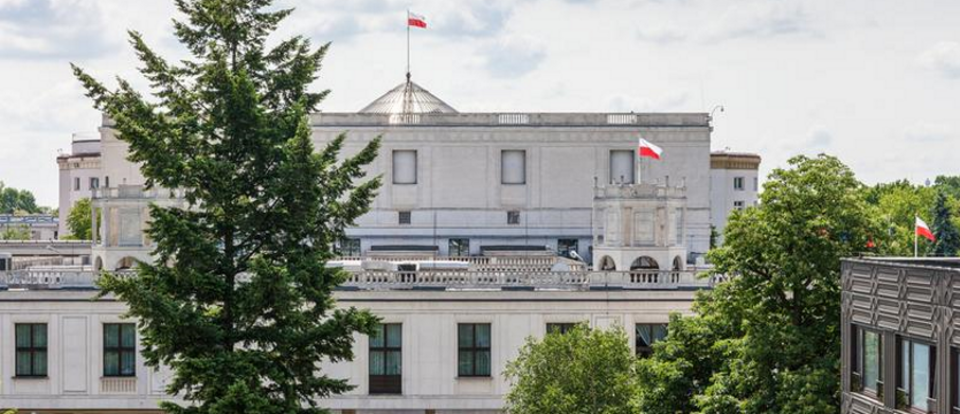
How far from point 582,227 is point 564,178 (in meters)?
2.79

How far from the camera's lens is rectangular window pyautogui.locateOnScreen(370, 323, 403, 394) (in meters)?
46.3

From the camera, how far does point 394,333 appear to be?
152 feet

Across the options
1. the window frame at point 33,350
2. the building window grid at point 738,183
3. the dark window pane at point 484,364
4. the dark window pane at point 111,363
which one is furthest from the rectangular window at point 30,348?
the building window grid at point 738,183

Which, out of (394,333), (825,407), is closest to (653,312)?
(394,333)

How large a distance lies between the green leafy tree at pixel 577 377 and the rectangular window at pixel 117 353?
42.2 ft

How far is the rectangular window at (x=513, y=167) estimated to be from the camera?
3086 inches

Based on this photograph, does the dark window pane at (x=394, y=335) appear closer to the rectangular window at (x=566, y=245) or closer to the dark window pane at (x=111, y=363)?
the dark window pane at (x=111, y=363)

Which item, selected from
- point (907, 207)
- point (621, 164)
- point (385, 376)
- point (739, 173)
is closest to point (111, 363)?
point (385, 376)

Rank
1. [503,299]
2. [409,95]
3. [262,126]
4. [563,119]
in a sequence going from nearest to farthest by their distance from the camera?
1. [262,126]
2. [503,299]
3. [563,119]
4. [409,95]

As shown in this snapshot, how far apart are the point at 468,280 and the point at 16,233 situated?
121165 mm

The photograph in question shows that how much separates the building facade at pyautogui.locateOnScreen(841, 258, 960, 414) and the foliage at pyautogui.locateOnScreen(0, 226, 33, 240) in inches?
4947

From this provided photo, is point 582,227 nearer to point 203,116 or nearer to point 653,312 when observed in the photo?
point 653,312

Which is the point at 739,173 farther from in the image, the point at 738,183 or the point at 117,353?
the point at 117,353

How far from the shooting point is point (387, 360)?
152 feet
